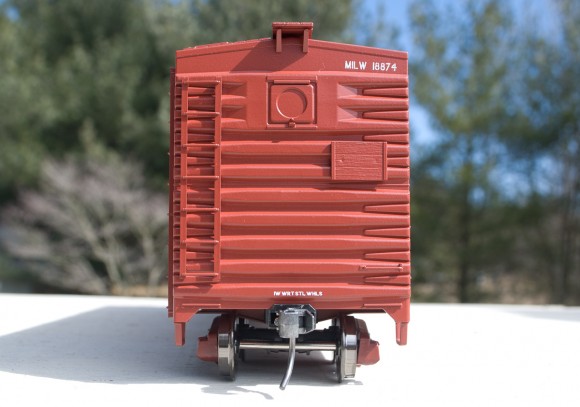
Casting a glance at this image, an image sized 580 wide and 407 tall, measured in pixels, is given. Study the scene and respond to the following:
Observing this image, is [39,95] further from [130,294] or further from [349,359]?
[349,359]

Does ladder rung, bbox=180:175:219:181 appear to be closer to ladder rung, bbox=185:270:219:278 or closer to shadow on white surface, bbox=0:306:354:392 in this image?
ladder rung, bbox=185:270:219:278

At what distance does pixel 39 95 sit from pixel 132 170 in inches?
185

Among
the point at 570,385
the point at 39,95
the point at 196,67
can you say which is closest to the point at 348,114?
the point at 196,67

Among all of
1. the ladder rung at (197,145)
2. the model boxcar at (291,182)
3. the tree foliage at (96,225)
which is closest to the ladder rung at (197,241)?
the model boxcar at (291,182)

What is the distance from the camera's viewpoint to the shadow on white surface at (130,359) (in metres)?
7.73

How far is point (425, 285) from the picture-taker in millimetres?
23266

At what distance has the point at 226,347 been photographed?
7.38 metres

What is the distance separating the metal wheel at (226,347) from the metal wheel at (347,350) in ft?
3.41

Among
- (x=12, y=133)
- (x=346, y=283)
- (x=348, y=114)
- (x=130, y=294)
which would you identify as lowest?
(x=130, y=294)

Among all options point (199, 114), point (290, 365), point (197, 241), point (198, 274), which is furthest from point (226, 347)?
point (199, 114)

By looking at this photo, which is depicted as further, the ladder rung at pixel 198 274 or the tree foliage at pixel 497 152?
the tree foliage at pixel 497 152

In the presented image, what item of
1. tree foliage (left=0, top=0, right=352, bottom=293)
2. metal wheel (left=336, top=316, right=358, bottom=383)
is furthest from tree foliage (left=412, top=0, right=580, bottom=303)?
metal wheel (left=336, top=316, right=358, bottom=383)

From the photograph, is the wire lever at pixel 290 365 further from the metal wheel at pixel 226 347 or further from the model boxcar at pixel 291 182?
the metal wheel at pixel 226 347

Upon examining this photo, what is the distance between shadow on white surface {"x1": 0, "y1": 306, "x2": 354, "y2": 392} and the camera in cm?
773
